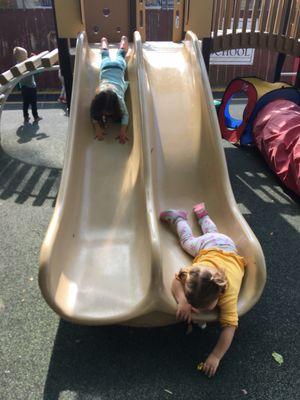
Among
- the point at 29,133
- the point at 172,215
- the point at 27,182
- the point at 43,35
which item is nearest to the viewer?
the point at 172,215

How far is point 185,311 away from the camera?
8.27 feet

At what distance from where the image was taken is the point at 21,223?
445 cm

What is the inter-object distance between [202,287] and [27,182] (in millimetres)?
3976

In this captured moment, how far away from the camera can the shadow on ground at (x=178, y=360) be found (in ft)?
8.07

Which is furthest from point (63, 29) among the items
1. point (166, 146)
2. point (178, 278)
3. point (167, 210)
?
point (178, 278)

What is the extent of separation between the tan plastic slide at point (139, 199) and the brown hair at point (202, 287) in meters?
0.19

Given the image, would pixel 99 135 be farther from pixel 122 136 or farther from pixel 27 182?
pixel 27 182

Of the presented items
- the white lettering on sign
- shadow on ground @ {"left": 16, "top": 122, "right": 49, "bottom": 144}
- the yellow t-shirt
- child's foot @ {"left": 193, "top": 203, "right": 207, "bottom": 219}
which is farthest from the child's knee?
the white lettering on sign

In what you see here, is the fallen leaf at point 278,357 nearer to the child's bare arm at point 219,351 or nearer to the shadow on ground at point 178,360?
the shadow on ground at point 178,360

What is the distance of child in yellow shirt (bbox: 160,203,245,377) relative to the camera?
7.82 feet

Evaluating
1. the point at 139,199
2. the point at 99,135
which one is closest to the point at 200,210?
the point at 139,199

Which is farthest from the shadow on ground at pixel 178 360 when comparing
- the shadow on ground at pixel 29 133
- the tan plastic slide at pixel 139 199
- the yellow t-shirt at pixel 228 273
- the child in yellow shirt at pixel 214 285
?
the shadow on ground at pixel 29 133

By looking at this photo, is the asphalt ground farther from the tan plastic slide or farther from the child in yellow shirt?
the tan plastic slide

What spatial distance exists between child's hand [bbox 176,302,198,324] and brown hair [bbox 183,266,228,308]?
3.8 inches
